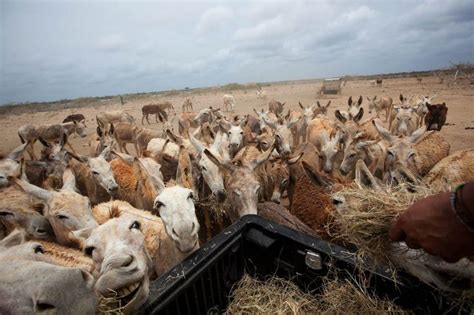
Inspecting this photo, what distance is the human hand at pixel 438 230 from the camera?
5.12 ft

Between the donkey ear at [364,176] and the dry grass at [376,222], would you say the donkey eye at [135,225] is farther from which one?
the donkey ear at [364,176]

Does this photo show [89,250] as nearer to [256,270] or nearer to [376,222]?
[256,270]

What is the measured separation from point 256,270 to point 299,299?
1.67 feet

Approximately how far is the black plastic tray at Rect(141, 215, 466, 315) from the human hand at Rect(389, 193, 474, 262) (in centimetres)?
52

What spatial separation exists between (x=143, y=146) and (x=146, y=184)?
31.4ft

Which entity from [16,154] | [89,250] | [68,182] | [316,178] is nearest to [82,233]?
[89,250]

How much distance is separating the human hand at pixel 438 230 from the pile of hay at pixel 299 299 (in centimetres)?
75

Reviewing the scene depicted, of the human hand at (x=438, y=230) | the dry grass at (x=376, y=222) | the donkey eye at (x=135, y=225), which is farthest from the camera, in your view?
the donkey eye at (x=135, y=225)

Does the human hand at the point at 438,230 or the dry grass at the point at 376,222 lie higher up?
the human hand at the point at 438,230

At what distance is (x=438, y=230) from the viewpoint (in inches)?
63.7

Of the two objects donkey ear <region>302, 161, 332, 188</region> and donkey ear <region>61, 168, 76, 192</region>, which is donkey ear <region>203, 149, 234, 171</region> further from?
donkey ear <region>61, 168, 76, 192</region>

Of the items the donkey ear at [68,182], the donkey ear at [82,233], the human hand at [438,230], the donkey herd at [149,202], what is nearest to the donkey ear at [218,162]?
the donkey herd at [149,202]

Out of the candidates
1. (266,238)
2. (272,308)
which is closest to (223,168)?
(266,238)

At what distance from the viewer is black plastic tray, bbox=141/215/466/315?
2070 millimetres
